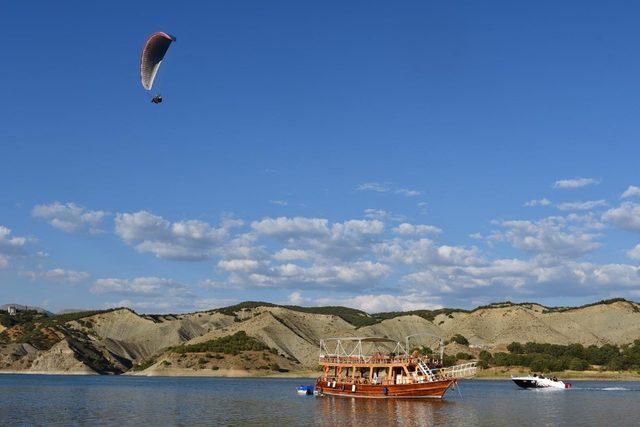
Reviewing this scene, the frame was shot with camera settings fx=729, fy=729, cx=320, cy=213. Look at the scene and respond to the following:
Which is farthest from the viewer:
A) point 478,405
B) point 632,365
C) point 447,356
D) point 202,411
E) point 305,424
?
point 447,356

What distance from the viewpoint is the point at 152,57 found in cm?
5612

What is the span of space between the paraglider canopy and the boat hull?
1914 inches

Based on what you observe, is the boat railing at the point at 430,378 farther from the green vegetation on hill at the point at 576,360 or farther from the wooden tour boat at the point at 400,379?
the green vegetation on hill at the point at 576,360

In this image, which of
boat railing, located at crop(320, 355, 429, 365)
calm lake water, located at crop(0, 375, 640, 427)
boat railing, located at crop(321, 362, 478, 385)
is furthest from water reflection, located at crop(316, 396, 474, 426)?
boat railing, located at crop(320, 355, 429, 365)

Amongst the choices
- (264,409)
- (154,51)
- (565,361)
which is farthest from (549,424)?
(565,361)

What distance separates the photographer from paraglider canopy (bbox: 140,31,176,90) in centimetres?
5412

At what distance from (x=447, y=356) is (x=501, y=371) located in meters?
14.7

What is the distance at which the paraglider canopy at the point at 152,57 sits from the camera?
54125 millimetres

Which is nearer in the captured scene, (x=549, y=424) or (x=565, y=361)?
(x=549, y=424)

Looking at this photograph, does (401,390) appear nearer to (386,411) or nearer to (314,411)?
(386,411)

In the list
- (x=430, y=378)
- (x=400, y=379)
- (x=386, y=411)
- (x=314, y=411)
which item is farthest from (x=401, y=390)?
(x=314, y=411)

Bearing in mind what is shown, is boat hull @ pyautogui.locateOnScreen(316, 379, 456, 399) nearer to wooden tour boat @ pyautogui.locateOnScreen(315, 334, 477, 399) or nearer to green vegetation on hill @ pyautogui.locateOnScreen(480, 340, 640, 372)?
wooden tour boat @ pyautogui.locateOnScreen(315, 334, 477, 399)

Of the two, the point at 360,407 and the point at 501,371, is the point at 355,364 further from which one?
the point at 501,371

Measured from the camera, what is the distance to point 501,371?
19288 centimetres
